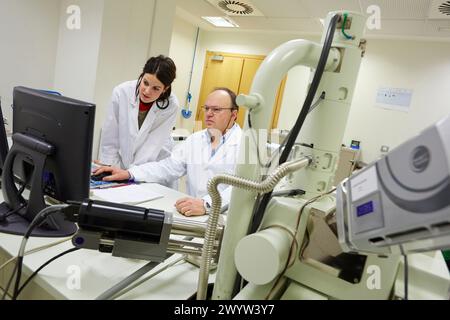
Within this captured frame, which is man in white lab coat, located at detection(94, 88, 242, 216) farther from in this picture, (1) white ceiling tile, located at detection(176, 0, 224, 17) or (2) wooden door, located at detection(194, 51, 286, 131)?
(2) wooden door, located at detection(194, 51, 286, 131)

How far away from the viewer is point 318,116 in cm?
76

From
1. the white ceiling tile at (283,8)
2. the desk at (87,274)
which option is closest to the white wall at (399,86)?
the white ceiling tile at (283,8)

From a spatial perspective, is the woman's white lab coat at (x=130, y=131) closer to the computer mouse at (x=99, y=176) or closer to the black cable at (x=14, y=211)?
the computer mouse at (x=99, y=176)

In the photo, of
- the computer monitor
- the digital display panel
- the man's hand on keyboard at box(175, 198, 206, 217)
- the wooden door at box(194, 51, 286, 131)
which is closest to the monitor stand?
the computer monitor

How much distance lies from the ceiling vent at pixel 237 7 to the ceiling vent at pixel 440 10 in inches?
75.4

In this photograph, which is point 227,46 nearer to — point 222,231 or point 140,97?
point 140,97

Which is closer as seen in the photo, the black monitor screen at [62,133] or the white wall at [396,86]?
the black monitor screen at [62,133]

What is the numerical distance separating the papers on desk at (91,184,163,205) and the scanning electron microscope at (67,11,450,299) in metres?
0.54

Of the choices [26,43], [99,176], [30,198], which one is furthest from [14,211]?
[26,43]

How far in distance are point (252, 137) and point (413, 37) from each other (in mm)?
4411

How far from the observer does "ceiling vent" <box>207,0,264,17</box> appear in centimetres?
361

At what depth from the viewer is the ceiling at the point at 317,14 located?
2964 millimetres

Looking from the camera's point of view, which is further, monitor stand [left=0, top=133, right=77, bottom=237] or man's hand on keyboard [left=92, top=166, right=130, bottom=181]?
man's hand on keyboard [left=92, top=166, right=130, bottom=181]
